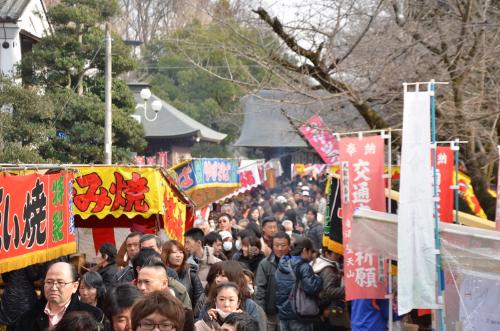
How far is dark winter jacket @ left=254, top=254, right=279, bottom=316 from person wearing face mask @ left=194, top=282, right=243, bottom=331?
382cm

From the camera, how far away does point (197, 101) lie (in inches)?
1719

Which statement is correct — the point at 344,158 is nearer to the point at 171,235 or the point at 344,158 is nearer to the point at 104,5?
the point at 171,235

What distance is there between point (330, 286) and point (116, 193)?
3.39 meters

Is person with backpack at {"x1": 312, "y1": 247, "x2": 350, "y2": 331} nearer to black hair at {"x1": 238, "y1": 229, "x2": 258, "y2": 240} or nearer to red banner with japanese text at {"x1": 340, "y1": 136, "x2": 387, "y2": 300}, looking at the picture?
red banner with japanese text at {"x1": 340, "y1": 136, "x2": 387, "y2": 300}

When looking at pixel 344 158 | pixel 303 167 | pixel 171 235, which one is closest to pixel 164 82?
pixel 303 167

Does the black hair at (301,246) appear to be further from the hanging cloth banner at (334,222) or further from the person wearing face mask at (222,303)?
the person wearing face mask at (222,303)

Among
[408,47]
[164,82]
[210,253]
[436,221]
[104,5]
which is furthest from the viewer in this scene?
[164,82]

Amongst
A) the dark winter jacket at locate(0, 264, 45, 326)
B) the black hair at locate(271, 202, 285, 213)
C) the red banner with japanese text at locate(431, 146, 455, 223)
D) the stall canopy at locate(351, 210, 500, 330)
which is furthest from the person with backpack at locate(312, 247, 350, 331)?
the black hair at locate(271, 202, 285, 213)

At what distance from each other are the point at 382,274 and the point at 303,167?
116 ft

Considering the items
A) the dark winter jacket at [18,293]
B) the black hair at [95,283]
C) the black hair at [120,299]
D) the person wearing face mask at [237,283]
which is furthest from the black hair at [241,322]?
the dark winter jacket at [18,293]

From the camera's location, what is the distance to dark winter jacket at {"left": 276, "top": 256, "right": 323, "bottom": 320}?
10672 mm

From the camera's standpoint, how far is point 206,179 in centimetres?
2006

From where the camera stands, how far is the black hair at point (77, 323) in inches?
213

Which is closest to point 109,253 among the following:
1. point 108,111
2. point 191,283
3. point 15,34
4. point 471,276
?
point 191,283
